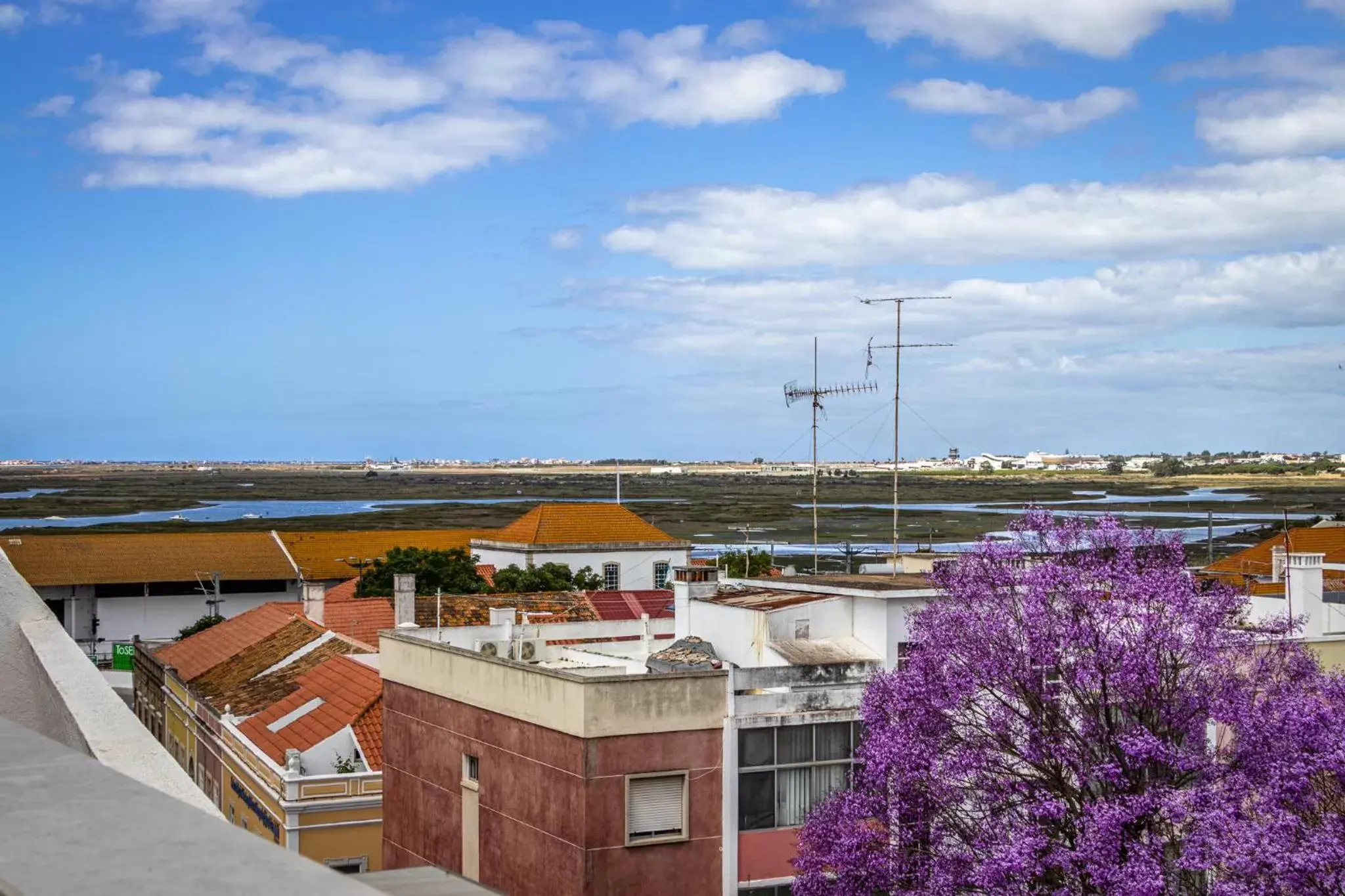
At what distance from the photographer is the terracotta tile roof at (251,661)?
4150cm

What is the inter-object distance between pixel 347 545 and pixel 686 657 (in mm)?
63566

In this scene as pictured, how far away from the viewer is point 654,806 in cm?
2248

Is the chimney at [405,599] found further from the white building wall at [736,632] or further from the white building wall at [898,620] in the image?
the white building wall at [898,620]

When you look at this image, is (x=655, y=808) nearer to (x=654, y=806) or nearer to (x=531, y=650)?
(x=654, y=806)

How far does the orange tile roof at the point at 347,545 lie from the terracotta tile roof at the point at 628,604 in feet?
93.6

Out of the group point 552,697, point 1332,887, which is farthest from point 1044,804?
point 552,697

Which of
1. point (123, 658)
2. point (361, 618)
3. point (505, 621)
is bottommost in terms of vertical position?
point (123, 658)

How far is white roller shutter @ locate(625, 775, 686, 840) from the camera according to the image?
22234mm

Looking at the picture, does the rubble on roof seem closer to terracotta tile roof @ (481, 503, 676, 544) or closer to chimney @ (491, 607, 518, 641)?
chimney @ (491, 607, 518, 641)

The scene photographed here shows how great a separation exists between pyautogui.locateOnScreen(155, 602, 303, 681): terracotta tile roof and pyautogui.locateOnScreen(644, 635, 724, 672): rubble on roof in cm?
2168

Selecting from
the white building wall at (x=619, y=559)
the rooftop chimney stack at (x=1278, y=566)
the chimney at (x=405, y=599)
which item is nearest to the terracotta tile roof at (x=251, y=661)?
the chimney at (x=405, y=599)

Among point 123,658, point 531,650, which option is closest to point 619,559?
point 123,658

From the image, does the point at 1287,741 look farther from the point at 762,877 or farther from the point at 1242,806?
the point at 762,877

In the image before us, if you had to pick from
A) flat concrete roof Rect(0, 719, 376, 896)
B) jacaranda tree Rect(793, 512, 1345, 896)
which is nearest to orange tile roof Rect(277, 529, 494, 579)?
jacaranda tree Rect(793, 512, 1345, 896)
